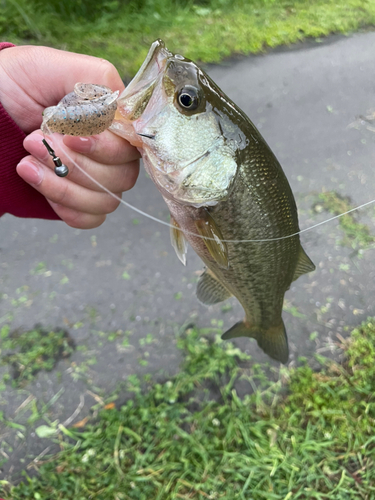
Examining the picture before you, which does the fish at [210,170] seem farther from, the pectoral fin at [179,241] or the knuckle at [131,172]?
the knuckle at [131,172]

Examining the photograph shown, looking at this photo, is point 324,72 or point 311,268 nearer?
point 311,268

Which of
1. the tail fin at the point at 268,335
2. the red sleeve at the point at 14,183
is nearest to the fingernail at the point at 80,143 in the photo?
the red sleeve at the point at 14,183

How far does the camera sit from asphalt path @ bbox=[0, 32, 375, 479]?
210 cm

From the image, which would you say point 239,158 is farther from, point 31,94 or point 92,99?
point 31,94

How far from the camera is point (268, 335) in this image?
5.40ft

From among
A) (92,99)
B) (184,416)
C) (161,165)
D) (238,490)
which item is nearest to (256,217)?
(161,165)

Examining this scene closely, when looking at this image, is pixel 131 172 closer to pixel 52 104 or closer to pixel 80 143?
pixel 80 143

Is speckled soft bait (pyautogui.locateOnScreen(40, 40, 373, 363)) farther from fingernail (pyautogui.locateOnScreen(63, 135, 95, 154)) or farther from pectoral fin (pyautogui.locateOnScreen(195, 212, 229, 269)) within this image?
fingernail (pyautogui.locateOnScreen(63, 135, 95, 154))

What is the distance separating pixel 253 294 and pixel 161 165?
29.1 inches

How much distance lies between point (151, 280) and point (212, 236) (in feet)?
4.58

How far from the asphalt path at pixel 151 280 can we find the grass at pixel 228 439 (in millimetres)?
135

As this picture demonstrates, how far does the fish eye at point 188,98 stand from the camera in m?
0.97

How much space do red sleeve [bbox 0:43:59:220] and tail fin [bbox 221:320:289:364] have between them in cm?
111

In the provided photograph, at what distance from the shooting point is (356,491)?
1.81 metres
